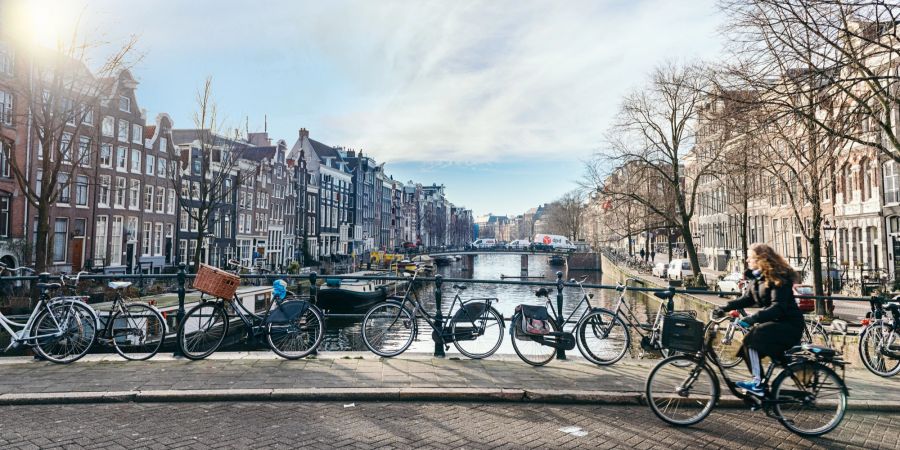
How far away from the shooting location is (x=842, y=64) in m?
8.48

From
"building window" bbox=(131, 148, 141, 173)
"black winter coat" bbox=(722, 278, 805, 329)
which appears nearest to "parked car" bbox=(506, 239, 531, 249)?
"building window" bbox=(131, 148, 141, 173)

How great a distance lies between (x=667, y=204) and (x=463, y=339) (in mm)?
29013

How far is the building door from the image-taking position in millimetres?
A: 32300

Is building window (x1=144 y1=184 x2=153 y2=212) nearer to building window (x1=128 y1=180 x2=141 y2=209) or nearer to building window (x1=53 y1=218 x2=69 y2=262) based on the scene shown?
building window (x1=128 y1=180 x2=141 y2=209)

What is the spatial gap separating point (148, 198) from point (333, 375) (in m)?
37.8

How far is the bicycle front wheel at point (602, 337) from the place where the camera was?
7.09 meters

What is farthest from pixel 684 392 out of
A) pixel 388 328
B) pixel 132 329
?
pixel 132 329

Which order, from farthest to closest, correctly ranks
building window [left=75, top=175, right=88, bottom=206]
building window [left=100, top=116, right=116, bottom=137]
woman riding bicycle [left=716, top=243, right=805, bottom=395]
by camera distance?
building window [left=100, top=116, right=116, bottom=137] < building window [left=75, top=175, right=88, bottom=206] < woman riding bicycle [left=716, top=243, right=805, bottom=395]

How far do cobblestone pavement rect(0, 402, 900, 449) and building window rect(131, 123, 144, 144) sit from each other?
36.4 m

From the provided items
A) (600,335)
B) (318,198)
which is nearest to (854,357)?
(600,335)

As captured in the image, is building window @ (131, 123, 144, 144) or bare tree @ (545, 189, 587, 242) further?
bare tree @ (545, 189, 587, 242)

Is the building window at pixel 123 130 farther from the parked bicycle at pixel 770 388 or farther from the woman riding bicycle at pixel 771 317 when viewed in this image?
the woman riding bicycle at pixel 771 317

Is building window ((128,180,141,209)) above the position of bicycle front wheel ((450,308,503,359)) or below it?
above

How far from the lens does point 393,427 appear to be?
4836 millimetres
